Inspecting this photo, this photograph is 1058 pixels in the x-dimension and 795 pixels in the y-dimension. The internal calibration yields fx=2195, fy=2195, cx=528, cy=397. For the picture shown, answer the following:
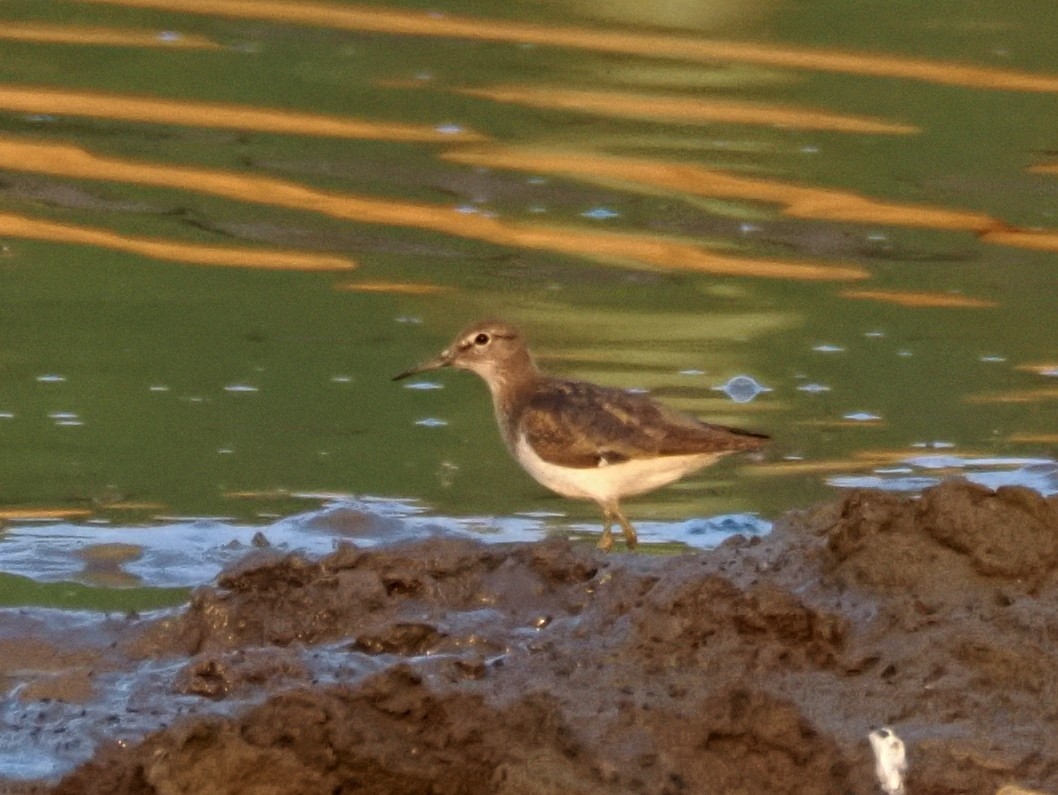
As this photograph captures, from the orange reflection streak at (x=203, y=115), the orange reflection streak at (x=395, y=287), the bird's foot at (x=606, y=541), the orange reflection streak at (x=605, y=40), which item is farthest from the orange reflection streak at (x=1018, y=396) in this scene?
the orange reflection streak at (x=605, y=40)

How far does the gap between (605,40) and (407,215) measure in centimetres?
351

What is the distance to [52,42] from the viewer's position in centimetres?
1320

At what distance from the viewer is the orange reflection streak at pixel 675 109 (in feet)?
41.9

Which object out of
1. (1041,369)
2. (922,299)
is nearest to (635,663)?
(1041,369)

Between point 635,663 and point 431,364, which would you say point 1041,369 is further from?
point 635,663

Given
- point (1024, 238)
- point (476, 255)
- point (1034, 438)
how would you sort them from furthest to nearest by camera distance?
point (1024, 238) → point (476, 255) → point (1034, 438)

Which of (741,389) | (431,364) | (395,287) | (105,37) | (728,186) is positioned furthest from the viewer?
(105,37)

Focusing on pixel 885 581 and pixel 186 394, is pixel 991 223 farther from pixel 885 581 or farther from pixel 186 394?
pixel 885 581

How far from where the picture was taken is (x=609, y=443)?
6.93 meters

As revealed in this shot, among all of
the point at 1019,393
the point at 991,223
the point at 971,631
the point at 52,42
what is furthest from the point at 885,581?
the point at 52,42

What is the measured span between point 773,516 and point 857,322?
2.60m

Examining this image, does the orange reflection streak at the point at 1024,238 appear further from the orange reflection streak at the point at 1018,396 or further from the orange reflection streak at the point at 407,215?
the orange reflection streak at the point at 1018,396

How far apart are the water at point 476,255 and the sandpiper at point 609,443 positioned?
0.97 feet

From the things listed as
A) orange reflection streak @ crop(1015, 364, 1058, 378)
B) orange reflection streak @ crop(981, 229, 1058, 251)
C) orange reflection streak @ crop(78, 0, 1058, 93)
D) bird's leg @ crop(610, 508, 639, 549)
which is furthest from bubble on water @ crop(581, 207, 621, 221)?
bird's leg @ crop(610, 508, 639, 549)
